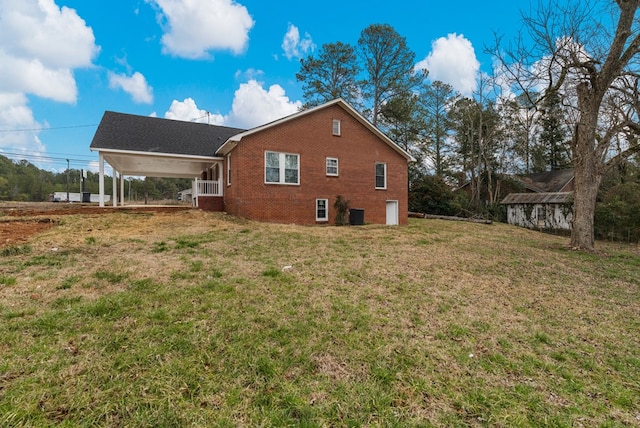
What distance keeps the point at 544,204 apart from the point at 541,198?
555mm

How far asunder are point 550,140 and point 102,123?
40.8 metres

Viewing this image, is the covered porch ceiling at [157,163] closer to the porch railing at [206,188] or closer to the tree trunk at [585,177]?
the porch railing at [206,188]

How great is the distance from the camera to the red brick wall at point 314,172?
44.6 ft

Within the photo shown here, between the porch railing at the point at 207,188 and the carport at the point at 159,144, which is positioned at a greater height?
the carport at the point at 159,144

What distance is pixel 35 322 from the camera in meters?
3.35

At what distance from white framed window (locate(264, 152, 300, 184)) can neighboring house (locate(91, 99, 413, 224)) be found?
47 mm

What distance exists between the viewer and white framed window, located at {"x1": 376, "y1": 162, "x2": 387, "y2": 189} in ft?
56.6

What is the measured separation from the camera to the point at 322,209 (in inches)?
607

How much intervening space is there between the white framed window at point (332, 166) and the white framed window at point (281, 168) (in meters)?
1.76

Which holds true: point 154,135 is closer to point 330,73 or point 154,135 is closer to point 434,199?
point 330,73

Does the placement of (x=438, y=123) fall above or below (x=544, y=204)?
above

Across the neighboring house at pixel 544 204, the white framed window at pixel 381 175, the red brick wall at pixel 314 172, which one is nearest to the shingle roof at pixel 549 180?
the neighboring house at pixel 544 204

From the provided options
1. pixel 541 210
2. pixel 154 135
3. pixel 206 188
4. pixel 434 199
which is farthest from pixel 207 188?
pixel 541 210

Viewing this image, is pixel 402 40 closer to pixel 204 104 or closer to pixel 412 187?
pixel 412 187
